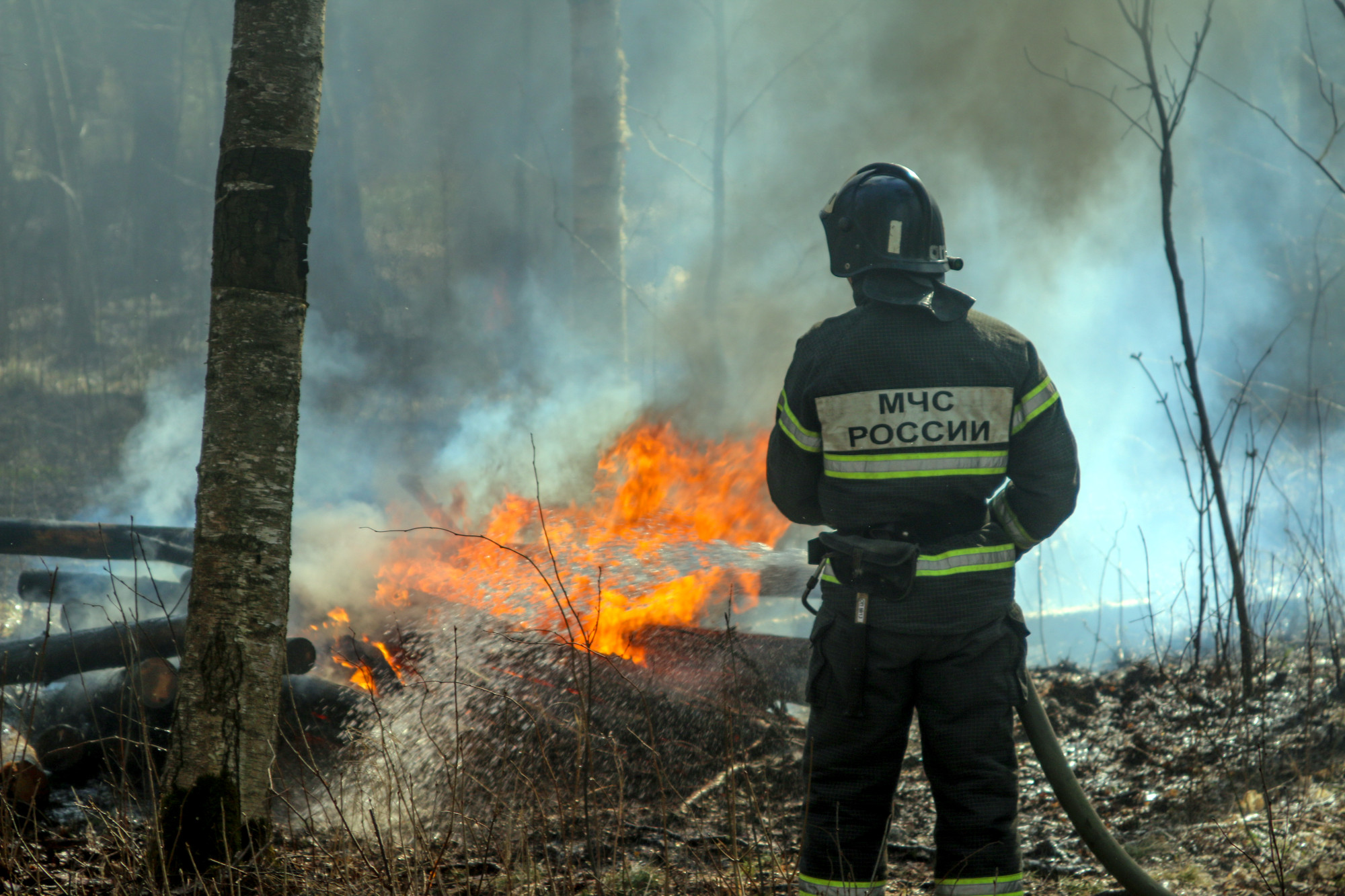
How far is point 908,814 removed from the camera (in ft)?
12.3

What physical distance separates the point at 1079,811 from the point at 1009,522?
2.85 ft

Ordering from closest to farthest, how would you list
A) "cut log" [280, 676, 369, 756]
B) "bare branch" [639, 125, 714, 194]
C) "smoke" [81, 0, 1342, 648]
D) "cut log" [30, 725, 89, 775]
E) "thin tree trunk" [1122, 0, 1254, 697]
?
"cut log" [30, 725, 89, 775] → "cut log" [280, 676, 369, 756] → "thin tree trunk" [1122, 0, 1254, 697] → "smoke" [81, 0, 1342, 648] → "bare branch" [639, 125, 714, 194]

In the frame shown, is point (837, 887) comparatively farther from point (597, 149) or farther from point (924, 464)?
point (597, 149)

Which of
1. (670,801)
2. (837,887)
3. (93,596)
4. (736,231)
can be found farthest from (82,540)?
(736,231)

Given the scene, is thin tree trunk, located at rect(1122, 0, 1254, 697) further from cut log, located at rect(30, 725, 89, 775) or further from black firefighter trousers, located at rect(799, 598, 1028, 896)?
cut log, located at rect(30, 725, 89, 775)

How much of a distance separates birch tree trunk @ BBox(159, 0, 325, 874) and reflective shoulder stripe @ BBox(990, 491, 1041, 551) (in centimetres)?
216

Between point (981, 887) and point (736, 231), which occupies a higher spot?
point (736, 231)

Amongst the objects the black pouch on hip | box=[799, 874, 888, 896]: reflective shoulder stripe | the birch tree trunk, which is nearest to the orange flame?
the birch tree trunk

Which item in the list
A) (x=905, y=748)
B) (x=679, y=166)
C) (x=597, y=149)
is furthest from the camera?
(x=679, y=166)

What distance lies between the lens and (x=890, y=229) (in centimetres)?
250

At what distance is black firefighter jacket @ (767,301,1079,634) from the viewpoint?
7.61 ft

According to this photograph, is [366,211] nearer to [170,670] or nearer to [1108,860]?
[170,670]

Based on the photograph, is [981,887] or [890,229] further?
[890,229]

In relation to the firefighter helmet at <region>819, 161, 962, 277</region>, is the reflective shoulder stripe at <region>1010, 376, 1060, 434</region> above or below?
below
